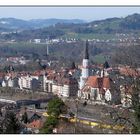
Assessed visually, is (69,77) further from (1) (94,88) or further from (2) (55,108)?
(2) (55,108)

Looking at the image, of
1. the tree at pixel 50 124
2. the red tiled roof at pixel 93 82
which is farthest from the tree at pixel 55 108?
the red tiled roof at pixel 93 82

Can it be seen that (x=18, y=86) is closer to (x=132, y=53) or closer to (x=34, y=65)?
(x=34, y=65)

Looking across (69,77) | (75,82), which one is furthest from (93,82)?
(69,77)

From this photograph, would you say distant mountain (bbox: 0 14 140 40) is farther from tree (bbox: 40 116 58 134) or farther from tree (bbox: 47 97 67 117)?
tree (bbox: 40 116 58 134)

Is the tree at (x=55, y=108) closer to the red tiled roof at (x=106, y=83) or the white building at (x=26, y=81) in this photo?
the red tiled roof at (x=106, y=83)

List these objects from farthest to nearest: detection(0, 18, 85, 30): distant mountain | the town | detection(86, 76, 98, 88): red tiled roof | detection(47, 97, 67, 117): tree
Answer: detection(0, 18, 85, 30): distant mountain → detection(86, 76, 98, 88): red tiled roof → detection(47, 97, 67, 117): tree → the town

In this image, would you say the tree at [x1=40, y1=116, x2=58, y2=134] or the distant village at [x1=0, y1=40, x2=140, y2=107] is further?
the distant village at [x1=0, y1=40, x2=140, y2=107]

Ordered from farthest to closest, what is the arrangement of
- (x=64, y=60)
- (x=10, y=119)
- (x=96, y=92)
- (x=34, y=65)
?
(x=64, y=60)
(x=34, y=65)
(x=96, y=92)
(x=10, y=119)

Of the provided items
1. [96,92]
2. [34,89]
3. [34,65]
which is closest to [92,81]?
[96,92]

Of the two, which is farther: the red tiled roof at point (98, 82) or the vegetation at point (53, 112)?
the red tiled roof at point (98, 82)

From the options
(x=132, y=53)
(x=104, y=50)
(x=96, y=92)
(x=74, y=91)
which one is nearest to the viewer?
(x=132, y=53)

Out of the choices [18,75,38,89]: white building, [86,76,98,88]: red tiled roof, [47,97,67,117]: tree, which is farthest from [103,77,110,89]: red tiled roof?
[47,97,67,117]: tree
